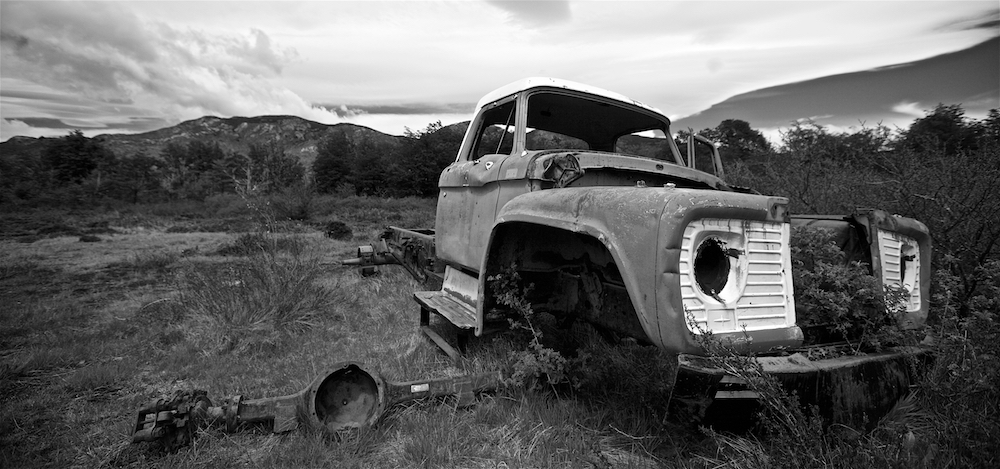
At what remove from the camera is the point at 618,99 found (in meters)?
3.22

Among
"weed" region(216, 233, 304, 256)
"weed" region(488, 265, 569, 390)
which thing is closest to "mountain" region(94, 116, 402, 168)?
"weed" region(216, 233, 304, 256)

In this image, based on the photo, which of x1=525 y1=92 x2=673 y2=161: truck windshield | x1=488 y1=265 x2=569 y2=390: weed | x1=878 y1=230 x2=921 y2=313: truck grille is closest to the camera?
x1=878 y1=230 x2=921 y2=313: truck grille

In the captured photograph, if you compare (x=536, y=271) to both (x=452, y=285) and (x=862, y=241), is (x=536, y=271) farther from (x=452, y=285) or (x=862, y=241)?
(x=862, y=241)

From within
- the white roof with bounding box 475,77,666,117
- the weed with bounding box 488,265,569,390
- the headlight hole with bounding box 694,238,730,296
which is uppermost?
the white roof with bounding box 475,77,666,117

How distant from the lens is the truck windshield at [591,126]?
3.17m

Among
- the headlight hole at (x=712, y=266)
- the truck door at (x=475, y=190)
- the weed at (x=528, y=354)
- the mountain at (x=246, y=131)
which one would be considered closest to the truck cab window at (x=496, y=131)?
the truck door at (x=475, y=190)

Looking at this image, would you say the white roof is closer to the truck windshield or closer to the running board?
the truck windshield

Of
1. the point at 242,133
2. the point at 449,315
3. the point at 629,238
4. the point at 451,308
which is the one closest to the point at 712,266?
the point at 629,238

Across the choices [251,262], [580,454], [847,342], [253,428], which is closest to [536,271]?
[580,454]

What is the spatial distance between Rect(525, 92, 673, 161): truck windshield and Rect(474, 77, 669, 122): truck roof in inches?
1.9

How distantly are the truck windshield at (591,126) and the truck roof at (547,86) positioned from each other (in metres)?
0.05

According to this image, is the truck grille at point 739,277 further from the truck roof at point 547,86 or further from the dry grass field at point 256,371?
the truck roof at point 547,86

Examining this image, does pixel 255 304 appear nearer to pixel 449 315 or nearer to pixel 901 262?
pixel 449 315

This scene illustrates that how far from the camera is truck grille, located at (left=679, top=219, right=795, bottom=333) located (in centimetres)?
136
